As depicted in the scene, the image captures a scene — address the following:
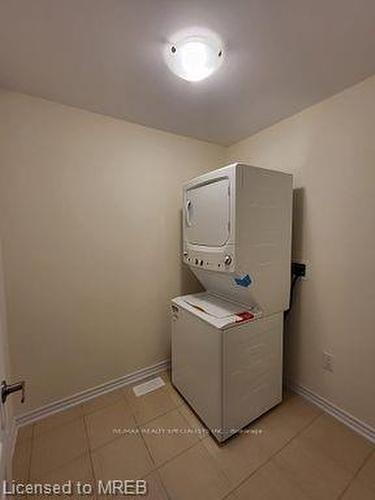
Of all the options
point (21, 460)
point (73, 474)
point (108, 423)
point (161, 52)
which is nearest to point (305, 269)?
point (161, 52)

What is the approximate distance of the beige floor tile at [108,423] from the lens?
1.49m

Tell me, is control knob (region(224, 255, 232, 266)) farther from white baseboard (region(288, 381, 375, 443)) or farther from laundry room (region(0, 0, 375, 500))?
white baseboard (region(288, 381, 375, 443))

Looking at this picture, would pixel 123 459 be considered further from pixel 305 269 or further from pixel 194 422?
pixel 305 269

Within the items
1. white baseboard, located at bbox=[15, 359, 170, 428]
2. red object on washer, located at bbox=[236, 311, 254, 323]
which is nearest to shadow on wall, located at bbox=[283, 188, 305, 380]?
red object on washer, located at bbox=[236, 311, 254, 323]

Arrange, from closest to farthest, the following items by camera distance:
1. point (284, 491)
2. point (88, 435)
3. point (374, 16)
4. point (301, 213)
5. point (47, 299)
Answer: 1. point (374, 16)
2. point (284, 491)
3. point (88, 435)
4. point (47, 299)
5. point (301, 213)

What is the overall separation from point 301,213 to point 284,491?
66.3 inches

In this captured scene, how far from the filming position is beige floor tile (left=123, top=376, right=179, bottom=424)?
1669mm

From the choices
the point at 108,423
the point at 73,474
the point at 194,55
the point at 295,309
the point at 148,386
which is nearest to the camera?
the point at 194,55

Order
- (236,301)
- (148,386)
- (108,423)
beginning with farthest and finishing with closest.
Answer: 1. (148,386)
2. (236,301)
3. (108,423)

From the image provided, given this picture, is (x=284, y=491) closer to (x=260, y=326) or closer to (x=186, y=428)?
(x=186, y=428)

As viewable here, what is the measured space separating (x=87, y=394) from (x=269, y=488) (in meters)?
1.37

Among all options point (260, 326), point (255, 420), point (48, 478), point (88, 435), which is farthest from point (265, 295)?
point (48, 478)

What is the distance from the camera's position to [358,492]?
1.16 m

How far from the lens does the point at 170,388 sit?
76.4 inches
